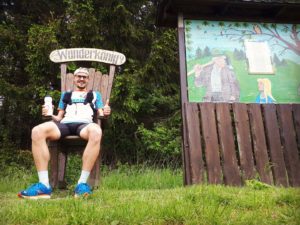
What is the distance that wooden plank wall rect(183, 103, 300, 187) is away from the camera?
4250 mm

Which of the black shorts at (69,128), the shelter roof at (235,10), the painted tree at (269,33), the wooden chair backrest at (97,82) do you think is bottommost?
the black shorts at (69,128)

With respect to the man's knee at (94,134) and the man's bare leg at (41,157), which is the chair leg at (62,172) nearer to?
the man's bare leg at (41,157)

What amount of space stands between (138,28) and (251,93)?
4522 millimetres

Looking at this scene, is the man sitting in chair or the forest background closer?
the man sitting in chair

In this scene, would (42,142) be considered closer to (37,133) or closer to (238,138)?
(37,133)

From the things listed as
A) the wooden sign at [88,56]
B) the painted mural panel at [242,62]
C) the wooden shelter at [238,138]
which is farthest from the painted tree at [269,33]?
the wooden sign at [88,56]

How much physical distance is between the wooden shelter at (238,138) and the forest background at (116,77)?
298cm

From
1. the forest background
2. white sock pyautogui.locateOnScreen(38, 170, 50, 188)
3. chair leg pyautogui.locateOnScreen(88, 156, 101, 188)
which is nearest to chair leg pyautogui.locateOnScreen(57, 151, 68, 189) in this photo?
chair leg pyautogui.locateOnScreen(88, 156, 101, 188)

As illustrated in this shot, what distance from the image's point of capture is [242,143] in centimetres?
440

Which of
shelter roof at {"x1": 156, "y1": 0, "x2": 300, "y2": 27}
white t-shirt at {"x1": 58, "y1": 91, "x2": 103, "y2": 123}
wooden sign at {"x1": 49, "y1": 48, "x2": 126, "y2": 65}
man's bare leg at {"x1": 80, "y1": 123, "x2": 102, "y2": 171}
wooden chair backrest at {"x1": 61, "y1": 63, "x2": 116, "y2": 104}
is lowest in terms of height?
man's bare leg at {"x1": 80, "y1": 123, "x2": 102, "y2": 171}

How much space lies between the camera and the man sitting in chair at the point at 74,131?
3.22m

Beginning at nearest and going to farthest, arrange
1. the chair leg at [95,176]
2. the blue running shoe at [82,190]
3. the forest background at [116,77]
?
the blue running shoe at [82,190] < the chair leg at [95,176] < the forest background at [116,77]

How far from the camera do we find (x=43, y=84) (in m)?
7.88

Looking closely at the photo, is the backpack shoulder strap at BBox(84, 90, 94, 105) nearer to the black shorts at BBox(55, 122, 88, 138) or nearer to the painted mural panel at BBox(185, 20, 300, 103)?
A: the black shorts at BBox(55, 122, 88, 138)
